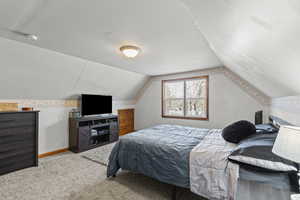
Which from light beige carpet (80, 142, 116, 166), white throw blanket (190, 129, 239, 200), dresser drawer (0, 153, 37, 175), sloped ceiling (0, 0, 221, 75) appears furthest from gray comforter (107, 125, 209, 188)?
dresser drawer (0, 153, 37, 175)

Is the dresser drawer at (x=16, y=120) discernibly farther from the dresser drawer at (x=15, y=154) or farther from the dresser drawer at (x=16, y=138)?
the dresser drawer at (x=15, y=154)

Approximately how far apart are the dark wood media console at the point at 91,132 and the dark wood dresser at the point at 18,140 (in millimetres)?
878

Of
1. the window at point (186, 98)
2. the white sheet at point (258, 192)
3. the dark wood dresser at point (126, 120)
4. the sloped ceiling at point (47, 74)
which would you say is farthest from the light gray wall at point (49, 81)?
the white sheet at point (258, 192)

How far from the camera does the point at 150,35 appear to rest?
211cm

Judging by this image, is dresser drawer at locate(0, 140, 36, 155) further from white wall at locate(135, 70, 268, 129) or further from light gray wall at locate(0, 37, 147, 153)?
white wall at locate(135, 70, 268, 129)

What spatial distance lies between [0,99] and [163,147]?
11.2ft

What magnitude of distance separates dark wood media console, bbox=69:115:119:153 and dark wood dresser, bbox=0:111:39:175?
0.88 metres

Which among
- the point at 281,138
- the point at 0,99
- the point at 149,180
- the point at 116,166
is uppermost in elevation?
the point at 0,99

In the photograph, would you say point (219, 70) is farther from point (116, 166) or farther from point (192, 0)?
point (116, 166)

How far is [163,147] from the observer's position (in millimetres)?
1979

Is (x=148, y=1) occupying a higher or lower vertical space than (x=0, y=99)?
higher

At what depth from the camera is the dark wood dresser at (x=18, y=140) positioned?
2504 mm

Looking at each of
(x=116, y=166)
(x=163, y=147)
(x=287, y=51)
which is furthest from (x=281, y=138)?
(x=116, y=166)

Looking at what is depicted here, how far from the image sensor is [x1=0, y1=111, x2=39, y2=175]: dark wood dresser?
250cm
